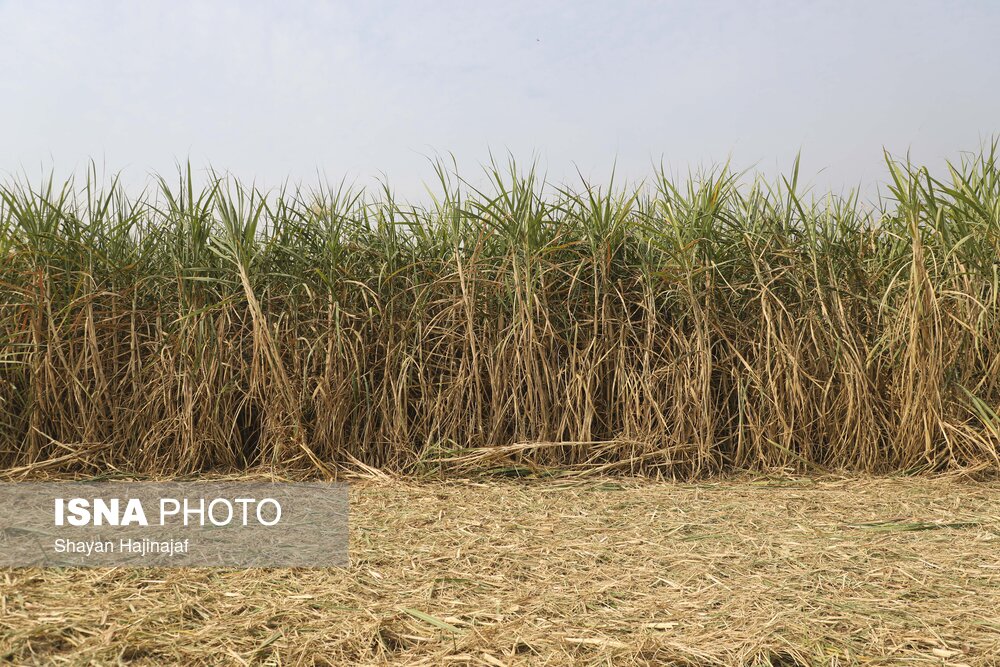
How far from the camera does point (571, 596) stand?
5.57 ft

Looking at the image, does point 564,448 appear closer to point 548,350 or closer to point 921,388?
point 548,350

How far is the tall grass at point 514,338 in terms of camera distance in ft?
9.73

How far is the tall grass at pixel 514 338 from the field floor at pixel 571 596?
54cm

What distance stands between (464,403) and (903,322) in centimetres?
170

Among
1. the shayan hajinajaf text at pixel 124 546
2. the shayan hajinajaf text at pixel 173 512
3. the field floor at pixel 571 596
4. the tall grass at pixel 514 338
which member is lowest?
the field floor at pixel 571 596

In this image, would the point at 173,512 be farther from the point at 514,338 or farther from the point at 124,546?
the point at 514,338

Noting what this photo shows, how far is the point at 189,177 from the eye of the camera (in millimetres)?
3258

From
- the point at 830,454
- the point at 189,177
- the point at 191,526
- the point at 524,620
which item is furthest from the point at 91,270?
the point at 830,454

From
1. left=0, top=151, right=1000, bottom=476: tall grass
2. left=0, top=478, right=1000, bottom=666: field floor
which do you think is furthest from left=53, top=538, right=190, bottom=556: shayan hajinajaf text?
left=0, top=151, right=1000, bottom=476: tall grass

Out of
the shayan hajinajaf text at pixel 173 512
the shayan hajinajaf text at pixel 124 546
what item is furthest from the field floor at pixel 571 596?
the shayan hajinajaf text at pixel 173 512

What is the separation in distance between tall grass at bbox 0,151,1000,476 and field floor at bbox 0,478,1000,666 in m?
0.54

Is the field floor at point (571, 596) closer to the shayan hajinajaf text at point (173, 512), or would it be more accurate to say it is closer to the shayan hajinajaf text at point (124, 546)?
the shayan hajinajaf text at point (124, 546)

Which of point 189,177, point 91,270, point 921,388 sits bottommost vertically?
point 921,388

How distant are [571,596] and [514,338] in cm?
140
